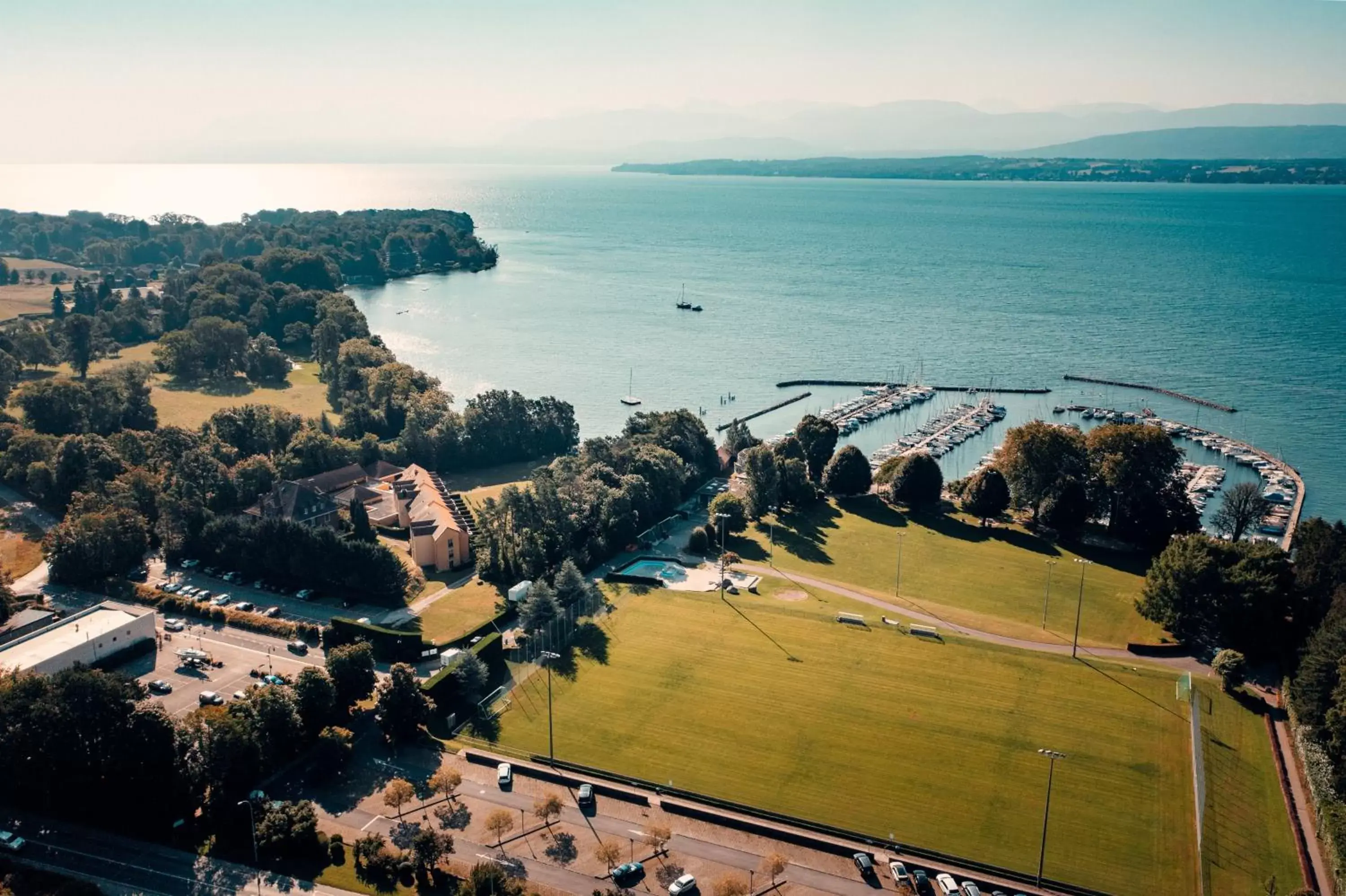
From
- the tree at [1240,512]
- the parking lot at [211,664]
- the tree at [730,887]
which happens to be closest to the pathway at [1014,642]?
the tree at [1240,512]

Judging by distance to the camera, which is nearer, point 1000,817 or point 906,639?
point 1000,817

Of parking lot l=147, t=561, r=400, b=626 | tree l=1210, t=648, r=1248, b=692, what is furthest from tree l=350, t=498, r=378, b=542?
tree l=1210, t=648, r=1248, b=692

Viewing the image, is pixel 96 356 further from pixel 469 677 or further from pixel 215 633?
pixel 469 677

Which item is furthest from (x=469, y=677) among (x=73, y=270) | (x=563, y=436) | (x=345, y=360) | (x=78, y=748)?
(x=73, y=270)

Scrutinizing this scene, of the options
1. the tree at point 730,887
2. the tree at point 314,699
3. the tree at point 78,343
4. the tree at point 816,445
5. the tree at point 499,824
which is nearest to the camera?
the tree at point 730,887

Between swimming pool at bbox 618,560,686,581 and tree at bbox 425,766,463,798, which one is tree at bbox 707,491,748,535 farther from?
tree at bbox 425,766,463,798

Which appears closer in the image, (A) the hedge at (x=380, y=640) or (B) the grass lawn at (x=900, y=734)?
(B) the grass lawn at (x=900, y=734)

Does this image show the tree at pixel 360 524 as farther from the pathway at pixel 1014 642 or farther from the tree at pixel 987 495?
the tree at pixel 987 495
